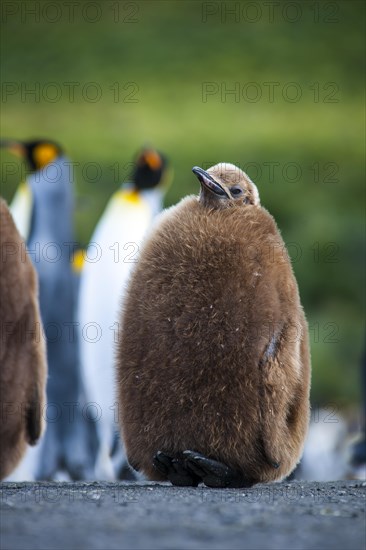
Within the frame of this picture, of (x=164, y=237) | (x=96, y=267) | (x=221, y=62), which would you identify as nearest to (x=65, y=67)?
(x=221, y=62)

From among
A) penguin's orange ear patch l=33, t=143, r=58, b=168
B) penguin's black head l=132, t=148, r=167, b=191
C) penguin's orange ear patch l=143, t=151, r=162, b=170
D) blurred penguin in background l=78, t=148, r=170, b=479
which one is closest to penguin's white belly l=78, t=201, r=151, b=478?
blurred penguin in background l=78, t=148, r=170, b=479

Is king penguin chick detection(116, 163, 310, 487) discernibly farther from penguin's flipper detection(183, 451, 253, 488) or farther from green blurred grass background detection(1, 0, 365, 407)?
green blurred grass background detection(1, 0, 365, 407)

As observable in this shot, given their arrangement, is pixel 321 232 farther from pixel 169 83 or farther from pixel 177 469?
pixel 177 469

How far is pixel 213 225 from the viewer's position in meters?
2.86

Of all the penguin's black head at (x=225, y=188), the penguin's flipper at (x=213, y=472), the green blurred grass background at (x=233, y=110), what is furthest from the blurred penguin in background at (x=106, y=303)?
the green blurred grass background at (x=233, y=110)

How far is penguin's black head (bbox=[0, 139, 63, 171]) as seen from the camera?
655 cm

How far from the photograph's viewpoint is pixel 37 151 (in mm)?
6621

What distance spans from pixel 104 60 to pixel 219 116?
3.06 metres

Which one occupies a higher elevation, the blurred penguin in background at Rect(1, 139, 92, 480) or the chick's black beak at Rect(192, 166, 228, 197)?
the chick's black beak at Rect(192, 166, 228, 197)

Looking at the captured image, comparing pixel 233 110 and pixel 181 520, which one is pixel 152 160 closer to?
pixel 181 520

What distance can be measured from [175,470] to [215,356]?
31 centimetres

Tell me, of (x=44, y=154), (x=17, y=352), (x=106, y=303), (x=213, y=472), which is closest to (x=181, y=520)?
(x=213, y=472)

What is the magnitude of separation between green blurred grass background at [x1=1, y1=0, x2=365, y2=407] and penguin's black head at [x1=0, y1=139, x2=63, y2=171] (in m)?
2.24

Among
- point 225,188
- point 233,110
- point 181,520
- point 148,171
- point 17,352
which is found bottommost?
point 181,520
